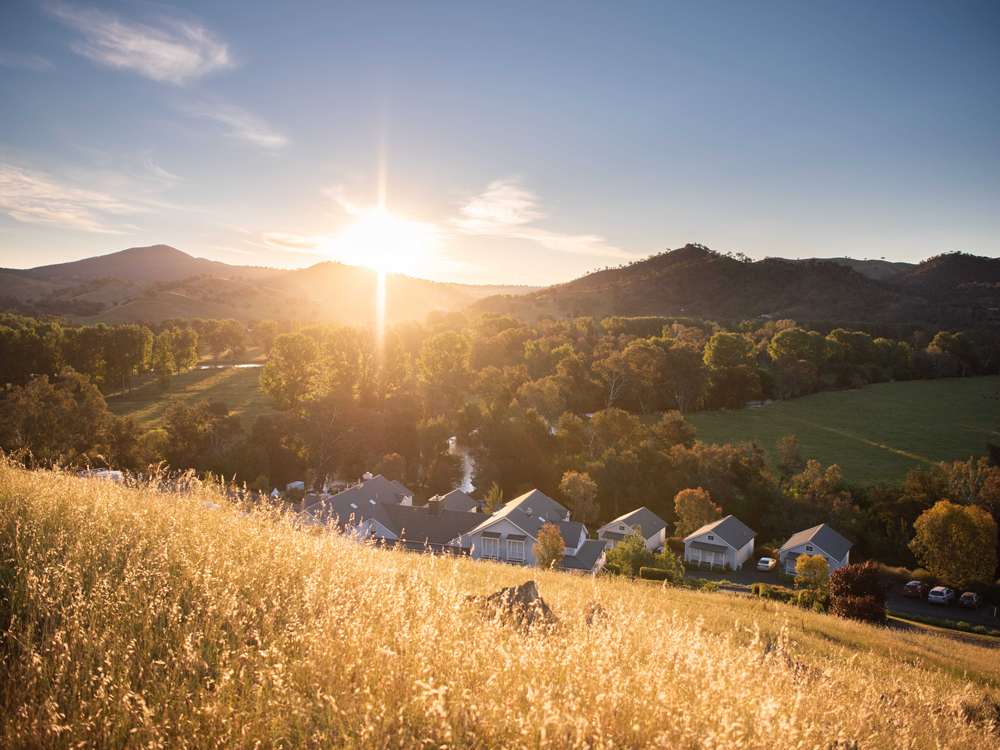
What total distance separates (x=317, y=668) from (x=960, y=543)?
31.6 meters

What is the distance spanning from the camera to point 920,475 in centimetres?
3083

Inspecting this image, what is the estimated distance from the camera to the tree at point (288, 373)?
142ft

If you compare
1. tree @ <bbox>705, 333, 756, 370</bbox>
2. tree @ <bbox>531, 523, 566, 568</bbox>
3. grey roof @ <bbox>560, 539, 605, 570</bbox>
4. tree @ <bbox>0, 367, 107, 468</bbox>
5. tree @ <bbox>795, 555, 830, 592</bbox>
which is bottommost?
grey roof @ <bbox>560, 539, 605, 570</bbox>

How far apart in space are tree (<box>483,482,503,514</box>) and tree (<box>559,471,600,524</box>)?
12.6 ft

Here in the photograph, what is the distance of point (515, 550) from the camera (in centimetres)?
2550

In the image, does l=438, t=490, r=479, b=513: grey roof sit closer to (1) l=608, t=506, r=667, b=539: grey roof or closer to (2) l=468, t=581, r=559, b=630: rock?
(1) l=608, t=506, r=667, b=539: grey roof

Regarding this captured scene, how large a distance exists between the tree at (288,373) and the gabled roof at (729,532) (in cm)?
3142

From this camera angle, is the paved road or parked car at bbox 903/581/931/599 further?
parked car at bbox 903/581/931/599

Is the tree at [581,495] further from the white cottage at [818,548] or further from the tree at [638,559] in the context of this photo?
the white cottage at [818,548]

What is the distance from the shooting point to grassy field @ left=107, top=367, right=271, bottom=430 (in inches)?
1661

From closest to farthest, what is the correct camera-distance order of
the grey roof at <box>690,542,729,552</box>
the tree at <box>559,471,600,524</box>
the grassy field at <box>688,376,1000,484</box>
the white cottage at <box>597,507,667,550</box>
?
the grey roof at <box>690,542,729,552</box>
the white cottage at <box>597,507,667,550</box>
the tree at <box>559,471,600,524</box>
the grassy field at <box>688,376,1000,484</box>

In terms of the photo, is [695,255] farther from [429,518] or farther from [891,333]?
[429,518]

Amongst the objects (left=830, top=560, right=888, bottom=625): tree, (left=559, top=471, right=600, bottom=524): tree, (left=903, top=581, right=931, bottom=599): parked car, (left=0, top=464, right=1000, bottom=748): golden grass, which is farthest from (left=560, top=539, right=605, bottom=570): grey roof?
(left=0, top=464, right=1000, bottom=748): golden grass

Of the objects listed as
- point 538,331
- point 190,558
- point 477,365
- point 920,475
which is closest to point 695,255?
point 538,331
